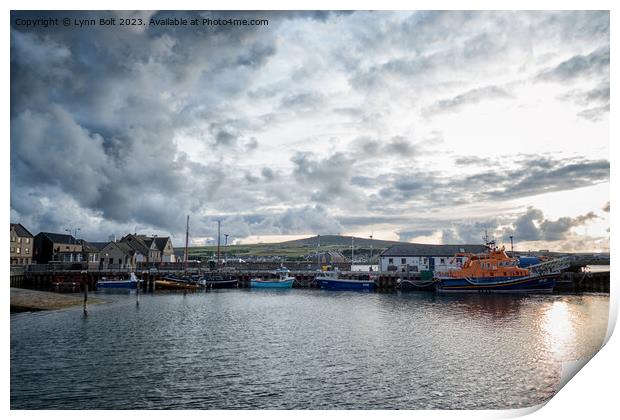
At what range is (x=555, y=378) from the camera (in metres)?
14.3

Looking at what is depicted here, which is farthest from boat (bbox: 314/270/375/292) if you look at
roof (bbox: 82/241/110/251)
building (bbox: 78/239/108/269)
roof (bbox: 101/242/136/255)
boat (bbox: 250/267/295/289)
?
roof (bbox: 82/241/110/251)

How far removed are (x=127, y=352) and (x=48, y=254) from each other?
50.7 meters

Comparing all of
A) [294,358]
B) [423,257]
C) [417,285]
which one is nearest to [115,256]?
[417,285]

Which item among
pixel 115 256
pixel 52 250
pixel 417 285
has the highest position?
pixel 52 250

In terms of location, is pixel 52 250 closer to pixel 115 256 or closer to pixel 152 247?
pixel 115 256

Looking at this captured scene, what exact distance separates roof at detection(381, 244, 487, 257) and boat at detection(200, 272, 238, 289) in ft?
63.2

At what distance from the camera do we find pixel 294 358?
1675 cm

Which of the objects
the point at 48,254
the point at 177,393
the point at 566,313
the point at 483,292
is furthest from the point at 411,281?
the point at 48,254

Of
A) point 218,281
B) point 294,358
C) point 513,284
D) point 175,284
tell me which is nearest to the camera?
point 294,358

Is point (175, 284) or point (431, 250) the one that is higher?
point (431, 250)

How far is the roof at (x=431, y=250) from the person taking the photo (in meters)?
56.0

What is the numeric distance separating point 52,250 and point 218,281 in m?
24.1

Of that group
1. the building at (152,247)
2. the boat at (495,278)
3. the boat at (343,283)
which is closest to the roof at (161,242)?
the building at (152,247)

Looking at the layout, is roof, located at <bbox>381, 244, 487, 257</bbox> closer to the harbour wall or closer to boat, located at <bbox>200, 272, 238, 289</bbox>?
the harbour wall
